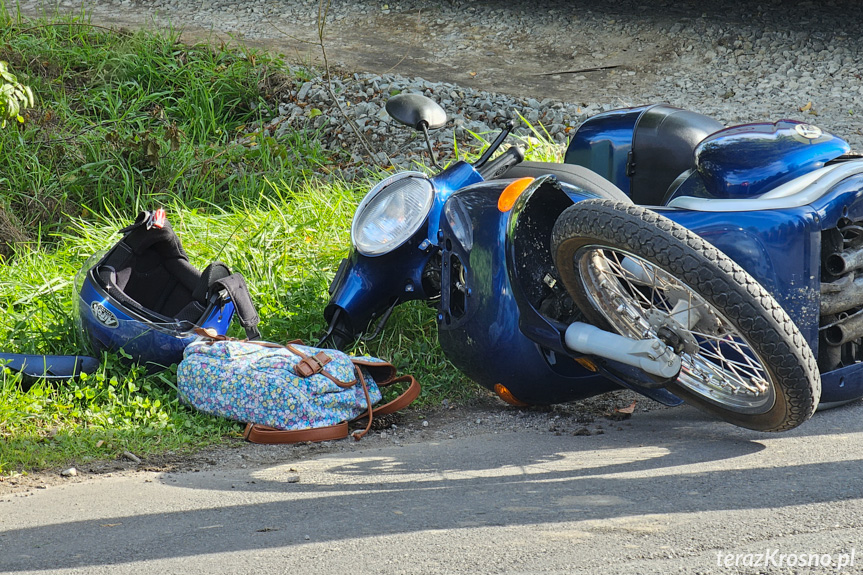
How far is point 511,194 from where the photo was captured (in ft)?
10.2

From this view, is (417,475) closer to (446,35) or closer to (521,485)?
(521,485)

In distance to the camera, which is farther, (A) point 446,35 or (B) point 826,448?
(A) point 446,35

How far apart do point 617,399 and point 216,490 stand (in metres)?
1.67

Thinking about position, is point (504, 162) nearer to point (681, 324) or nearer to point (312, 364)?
point (312, 364)

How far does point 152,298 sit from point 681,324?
238cm

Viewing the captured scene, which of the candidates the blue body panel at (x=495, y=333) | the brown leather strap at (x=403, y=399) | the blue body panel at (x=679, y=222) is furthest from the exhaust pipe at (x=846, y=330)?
the brown leather strap at (x=403, y=399)

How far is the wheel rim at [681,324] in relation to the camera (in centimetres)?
265

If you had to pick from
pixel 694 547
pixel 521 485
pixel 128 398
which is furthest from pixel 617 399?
pixel 128 398

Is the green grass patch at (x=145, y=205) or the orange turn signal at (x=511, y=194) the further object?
the green grass patch at (x=145, y=205)

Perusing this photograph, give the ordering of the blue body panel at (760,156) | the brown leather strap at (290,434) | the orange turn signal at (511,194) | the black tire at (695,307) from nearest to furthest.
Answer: the black tire at (695,307) < the blue body panel at (760,156) < the orange turn signal at (511,194) < the brown leather strap at (290,434)

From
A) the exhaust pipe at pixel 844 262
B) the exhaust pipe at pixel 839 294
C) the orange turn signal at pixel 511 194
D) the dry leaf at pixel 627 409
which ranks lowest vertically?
the dry leaf at pixel 627 409

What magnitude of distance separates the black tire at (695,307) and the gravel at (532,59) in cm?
373

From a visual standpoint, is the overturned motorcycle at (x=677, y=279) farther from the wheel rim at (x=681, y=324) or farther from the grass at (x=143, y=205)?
the grass at (x=143, y=205)

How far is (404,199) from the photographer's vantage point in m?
3.76
